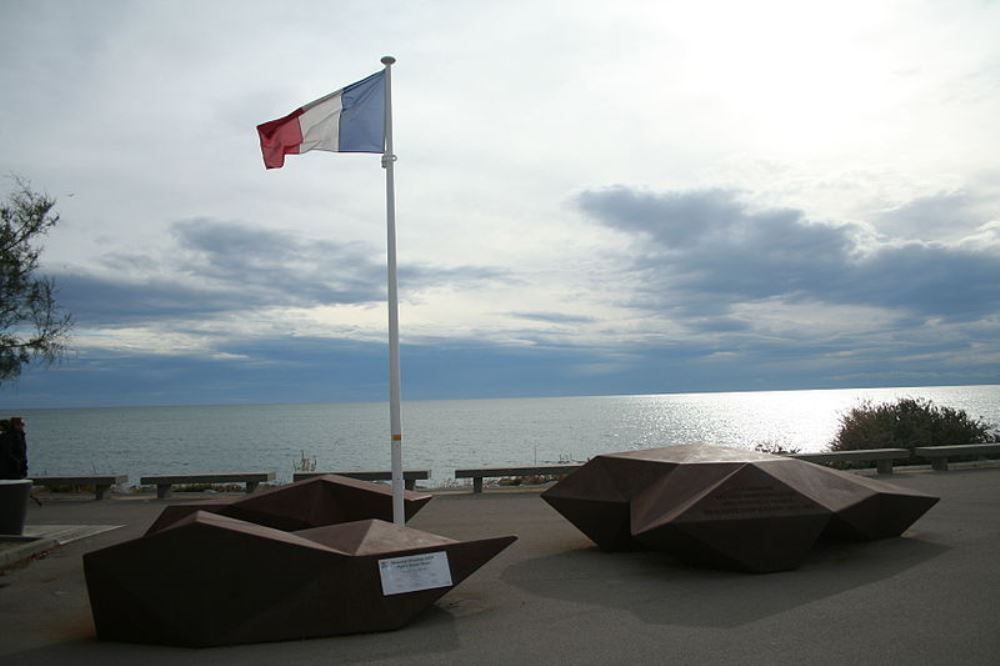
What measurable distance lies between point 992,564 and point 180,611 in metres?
7.32

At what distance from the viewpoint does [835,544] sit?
355 inches

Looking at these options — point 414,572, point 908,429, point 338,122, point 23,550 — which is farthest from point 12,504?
point 908,429

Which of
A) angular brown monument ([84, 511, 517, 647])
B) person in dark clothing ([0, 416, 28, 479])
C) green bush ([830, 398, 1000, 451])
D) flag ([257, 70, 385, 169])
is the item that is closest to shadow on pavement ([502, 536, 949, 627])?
angular brown monument ([84, 511, 517, 647])

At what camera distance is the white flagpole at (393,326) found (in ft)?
31.1

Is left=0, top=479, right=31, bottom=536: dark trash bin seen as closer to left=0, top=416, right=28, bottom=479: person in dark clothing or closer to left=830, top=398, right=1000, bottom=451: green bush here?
left=0, top=416, right=28, bottom=479: person in dark clothing

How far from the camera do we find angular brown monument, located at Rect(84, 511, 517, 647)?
20.7ft

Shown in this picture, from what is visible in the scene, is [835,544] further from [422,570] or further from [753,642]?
[422,570]

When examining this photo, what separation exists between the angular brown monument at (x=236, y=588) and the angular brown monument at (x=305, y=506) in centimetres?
231

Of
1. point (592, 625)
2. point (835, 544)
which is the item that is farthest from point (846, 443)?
point (592, 625)

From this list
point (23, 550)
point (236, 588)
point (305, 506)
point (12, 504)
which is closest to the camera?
point (236, 588)

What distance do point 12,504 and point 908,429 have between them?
64.0 feet

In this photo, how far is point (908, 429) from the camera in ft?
68.0

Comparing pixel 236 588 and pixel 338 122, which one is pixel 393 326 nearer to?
pixel 338 122

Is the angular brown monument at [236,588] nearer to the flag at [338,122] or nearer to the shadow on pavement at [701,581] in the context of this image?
the shadow on pavement at [701,581]
